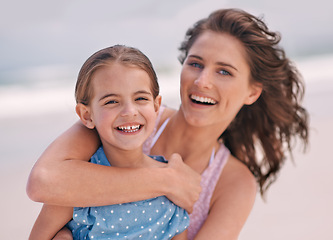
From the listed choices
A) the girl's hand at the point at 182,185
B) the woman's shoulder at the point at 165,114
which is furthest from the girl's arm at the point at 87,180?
the woman's shoulder at the point at 165,114

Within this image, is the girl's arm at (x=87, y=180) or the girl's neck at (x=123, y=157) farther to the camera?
the girl's neck at (x=123, y=157)

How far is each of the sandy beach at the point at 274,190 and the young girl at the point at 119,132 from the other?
6.03ft

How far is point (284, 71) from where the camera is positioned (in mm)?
2768

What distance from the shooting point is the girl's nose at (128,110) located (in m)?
1.70

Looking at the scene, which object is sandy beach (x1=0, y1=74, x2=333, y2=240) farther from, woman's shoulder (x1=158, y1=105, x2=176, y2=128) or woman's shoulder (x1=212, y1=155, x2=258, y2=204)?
woman's shoulder (x1=158, y1=105, x2=176, y2=128)

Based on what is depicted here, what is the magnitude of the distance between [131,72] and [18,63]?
31.8ft

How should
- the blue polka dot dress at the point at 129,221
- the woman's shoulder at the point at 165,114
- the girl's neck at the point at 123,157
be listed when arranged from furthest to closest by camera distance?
1. the woman's shoulder at the point at 165,114
2. the girl's neck at the point at 123,157
3. the blue polka dot dress at the point at 129,221

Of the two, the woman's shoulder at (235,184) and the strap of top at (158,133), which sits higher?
the strap of top at (158,133)

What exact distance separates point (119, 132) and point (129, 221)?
388mm

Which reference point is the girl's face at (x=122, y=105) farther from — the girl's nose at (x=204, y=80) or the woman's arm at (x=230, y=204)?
the woman's arm at (x=230, y=204)

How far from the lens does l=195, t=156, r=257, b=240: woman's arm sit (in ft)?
7.22

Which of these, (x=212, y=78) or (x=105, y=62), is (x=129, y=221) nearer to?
(x=105, y=62)

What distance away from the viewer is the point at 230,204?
232cm

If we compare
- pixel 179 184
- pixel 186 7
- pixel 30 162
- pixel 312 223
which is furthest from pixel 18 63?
pixel 179 184
